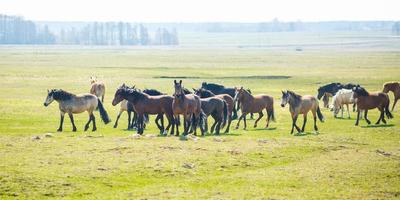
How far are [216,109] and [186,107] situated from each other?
91.4 inches

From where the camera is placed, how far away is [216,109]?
27109 millimetres

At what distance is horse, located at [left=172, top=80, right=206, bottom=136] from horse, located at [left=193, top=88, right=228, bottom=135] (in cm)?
63

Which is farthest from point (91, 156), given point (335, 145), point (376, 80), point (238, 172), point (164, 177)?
point (376, 80)

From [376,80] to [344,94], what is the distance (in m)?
30.3

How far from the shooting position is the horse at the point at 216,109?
2675 centimetres

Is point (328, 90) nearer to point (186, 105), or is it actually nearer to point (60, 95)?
point (186, 105)

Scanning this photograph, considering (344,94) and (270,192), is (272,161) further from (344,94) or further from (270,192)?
(344,94)

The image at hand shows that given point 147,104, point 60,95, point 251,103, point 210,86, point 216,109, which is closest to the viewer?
point 147,104

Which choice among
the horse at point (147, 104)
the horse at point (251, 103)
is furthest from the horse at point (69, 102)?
the horse at point (251, 103)

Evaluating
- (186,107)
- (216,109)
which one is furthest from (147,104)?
(216,109)

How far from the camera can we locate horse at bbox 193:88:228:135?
26750mm

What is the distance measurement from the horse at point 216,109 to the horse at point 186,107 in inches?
24.7

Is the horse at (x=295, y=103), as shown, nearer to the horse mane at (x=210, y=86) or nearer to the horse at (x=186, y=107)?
the horse at (x=186, y=107)

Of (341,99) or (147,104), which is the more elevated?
(147,104)
